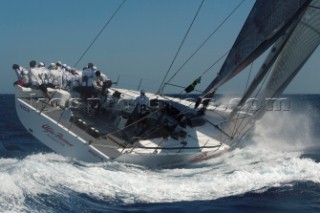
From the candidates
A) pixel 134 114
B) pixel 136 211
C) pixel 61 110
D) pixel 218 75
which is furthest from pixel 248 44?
pixel 136 211

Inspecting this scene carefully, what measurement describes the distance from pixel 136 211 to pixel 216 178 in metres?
2.61

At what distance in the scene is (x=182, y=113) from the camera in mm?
13055

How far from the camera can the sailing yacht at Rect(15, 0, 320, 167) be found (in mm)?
10984

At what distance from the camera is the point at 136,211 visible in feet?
25.0

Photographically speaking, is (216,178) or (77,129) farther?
(77,129)

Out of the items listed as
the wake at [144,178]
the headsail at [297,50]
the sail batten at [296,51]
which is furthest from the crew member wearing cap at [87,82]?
the headsail at [297,50]

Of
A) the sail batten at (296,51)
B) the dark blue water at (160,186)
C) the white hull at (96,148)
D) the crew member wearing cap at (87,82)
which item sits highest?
the sail batten at (296,51)

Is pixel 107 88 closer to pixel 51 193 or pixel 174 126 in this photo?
pixel 174 126

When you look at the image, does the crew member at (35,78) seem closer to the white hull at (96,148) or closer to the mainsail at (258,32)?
the white hull at (96,148)

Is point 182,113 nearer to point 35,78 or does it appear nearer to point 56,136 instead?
point 56,136

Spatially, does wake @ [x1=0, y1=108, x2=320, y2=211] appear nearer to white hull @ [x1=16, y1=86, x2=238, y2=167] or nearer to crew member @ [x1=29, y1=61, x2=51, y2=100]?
white hull @ [x1=16, y1=86, x2=238, y2=167]

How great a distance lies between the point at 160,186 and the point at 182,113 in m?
4.27

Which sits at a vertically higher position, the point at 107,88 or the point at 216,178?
the point at 107,88

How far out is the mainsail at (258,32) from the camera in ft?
38.9
